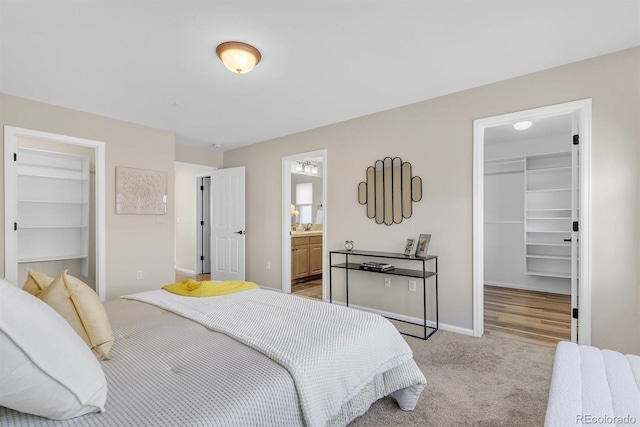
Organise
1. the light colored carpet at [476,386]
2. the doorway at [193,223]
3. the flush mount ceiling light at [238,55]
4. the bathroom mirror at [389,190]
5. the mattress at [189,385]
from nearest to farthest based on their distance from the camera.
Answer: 1. the mattress at [189,385]
2. the light colored carpet at [476,386]
3. the flush mount ceiling light at [238,55]
4. the bathroom mirror at [389,190]
5. the doorway at [193,223]

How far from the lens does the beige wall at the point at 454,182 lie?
2.45m

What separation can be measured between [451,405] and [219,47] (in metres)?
2.85

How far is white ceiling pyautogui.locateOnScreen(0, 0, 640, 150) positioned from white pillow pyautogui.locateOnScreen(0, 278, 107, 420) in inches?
70.3

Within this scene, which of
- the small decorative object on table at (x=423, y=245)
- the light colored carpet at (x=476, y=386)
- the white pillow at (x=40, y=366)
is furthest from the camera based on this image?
the small decorative object on table at (x=423, y=245)

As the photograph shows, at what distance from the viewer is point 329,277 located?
168 inches

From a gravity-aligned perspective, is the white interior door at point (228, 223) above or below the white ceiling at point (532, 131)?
below

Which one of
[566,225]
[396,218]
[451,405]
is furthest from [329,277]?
[566,225]

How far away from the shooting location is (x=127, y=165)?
Answer: 13.5 ft

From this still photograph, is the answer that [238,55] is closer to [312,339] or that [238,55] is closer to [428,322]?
[312,339]

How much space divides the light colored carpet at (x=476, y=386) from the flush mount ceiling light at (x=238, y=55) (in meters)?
2.48

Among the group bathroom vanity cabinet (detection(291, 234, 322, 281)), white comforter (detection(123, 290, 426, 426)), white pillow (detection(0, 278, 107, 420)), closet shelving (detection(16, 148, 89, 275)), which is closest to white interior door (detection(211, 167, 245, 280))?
bathroom vanity cabinet (detection(291, 234, 322, 281))

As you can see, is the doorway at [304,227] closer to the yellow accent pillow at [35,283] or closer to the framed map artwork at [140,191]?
the framed map artwork at [140,191]

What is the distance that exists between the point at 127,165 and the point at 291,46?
9.54 ft

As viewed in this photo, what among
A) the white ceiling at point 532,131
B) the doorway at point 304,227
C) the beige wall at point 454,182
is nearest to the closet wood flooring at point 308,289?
the doorway at point 304,227
